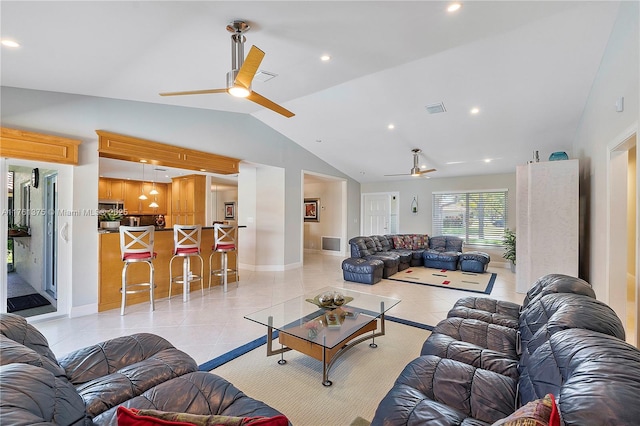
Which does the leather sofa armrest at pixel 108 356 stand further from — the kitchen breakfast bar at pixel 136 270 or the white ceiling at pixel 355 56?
the kitchen breakfast bar at pixel 136 270

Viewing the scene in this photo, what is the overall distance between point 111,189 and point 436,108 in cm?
798

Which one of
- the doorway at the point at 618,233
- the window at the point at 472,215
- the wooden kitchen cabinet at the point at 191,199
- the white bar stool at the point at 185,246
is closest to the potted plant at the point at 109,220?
the white bar stool at the point at 185,246

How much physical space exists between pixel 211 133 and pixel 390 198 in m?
5.97

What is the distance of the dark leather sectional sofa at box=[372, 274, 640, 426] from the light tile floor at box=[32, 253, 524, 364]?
161cm


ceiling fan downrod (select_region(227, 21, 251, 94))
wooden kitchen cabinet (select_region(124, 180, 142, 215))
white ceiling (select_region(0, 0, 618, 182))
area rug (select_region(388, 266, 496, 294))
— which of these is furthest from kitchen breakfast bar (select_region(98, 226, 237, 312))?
wooden kitchen cabinet (select_region(124, 180, 142, 215))

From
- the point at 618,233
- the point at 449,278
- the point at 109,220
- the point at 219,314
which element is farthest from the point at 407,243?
the point at 109,220

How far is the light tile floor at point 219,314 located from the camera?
2969 millimetres

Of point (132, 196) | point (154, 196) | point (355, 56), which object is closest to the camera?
point (355, 56)

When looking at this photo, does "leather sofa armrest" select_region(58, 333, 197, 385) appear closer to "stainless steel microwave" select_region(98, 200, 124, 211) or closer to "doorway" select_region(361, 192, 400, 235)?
"stainless steel microwave" select_region(98, 200, 124, 211)

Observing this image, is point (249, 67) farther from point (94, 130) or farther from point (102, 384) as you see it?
point (94, 130)

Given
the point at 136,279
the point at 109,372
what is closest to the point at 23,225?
the point at 136,279

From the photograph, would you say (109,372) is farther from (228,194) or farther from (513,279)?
(228,194)

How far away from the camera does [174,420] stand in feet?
2.57

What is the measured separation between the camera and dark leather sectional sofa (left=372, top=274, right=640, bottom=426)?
0.86m
